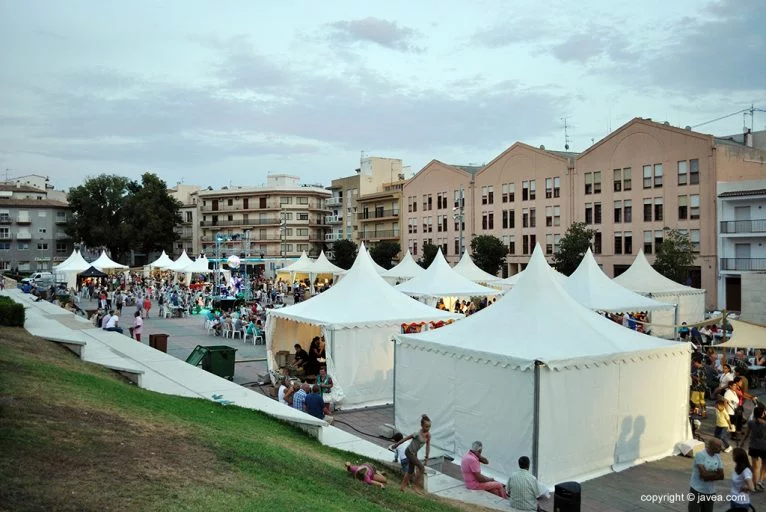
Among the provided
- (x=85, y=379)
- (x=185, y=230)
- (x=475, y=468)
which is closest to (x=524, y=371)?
(x=475, y=468)

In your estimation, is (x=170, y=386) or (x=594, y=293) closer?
(x=170, y=386)

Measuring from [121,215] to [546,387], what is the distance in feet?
255

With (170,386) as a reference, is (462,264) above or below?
above

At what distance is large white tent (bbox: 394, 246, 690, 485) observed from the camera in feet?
30.8

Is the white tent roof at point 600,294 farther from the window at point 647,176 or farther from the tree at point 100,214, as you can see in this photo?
the tree at point 100,214

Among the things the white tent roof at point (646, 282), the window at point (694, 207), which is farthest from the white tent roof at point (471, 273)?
the window at point (694, 207)

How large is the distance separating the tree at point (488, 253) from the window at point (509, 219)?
225 inches

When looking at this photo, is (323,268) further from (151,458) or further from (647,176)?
(151,458)

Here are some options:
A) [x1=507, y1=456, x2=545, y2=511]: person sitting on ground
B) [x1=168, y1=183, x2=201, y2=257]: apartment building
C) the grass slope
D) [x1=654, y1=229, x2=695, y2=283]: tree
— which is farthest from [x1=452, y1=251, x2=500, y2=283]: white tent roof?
[x1=168, y1=183, x2=201, y2=257]: apartment building

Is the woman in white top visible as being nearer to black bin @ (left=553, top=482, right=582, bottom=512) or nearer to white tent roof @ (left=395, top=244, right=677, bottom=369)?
black bin @ (left=553, top=482, right=582, bottom=512)

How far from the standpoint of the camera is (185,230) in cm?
9500

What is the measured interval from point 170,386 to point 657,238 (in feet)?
121

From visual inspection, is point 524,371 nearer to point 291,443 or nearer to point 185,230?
point 291,443

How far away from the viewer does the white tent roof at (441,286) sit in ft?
86.0
